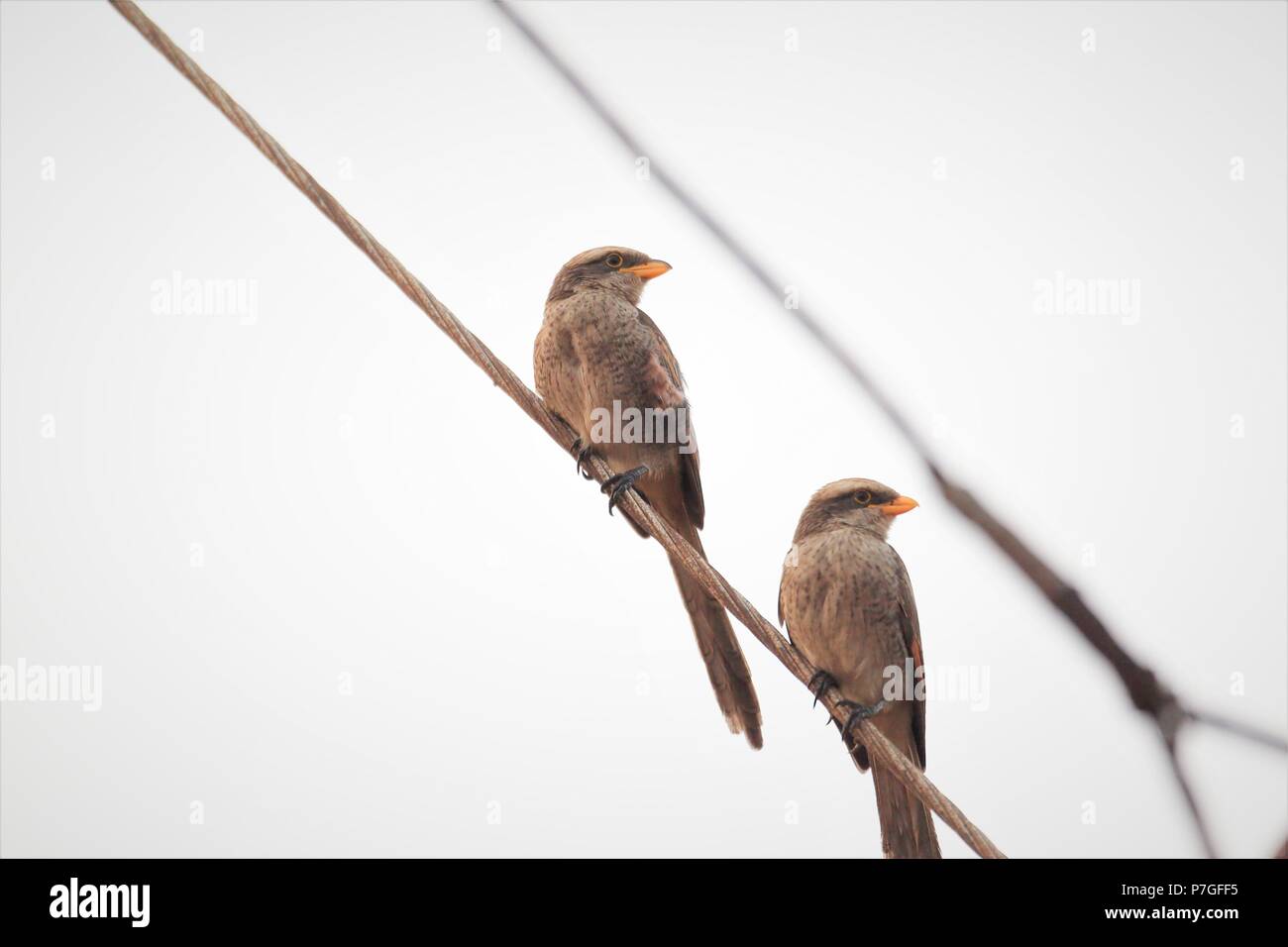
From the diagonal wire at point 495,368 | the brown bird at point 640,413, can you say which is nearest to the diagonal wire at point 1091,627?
the diagonal wire at point 495,368

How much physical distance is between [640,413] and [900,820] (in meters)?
2.11

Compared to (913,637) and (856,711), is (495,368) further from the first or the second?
(913,637)

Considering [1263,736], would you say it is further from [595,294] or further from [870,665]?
[595,294]

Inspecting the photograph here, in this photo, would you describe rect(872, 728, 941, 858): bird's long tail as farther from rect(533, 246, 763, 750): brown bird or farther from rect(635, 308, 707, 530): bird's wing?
rect(635, 308, 707, 530): bird's wing

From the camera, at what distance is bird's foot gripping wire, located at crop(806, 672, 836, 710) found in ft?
15.6

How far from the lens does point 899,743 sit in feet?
17.0

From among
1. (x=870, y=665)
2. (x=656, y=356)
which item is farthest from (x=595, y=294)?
(x=870, y=665)

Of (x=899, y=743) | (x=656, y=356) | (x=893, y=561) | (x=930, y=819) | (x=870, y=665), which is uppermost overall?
(x=656, y=356)

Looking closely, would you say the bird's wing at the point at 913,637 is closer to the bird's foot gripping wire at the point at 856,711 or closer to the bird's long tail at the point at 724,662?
the bird's foot gripping wire at the point at 856,711

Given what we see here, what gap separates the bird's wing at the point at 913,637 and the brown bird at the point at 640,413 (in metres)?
0.77

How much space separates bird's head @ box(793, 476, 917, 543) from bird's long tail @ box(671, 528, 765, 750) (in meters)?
0.77

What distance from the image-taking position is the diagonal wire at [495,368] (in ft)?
9.04

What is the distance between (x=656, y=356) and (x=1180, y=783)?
458 cm
